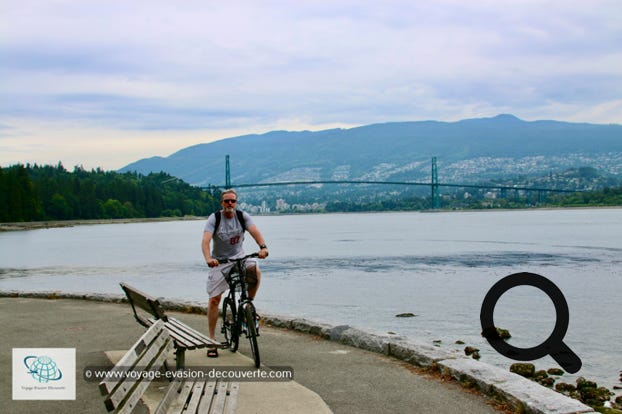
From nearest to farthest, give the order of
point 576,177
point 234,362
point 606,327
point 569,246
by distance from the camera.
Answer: point 234,362, point 606,327, point 569,246, point 576,177

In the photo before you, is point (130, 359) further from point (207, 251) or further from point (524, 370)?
point (524, 370)

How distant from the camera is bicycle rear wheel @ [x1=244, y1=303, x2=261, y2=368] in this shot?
22.3 ft

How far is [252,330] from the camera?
22.5 feet

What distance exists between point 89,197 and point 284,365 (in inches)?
5279

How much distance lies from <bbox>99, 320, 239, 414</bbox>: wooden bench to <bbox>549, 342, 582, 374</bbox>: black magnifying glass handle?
A: 25.2 ft

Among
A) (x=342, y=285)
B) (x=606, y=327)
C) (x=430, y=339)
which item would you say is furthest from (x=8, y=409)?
(x=342, y=285)

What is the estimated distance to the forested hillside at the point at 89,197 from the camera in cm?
10546

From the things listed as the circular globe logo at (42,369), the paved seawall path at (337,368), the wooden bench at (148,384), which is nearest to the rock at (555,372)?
the paved seawall path at (337,368)

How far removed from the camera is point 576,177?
18988 centimetres

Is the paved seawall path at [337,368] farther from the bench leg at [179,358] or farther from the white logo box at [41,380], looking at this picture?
the bench leg at [179,358]

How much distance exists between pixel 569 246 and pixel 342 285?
25.6 metres

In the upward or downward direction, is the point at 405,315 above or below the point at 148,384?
below

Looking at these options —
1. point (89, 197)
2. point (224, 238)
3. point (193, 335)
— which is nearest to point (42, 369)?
point (193, 335)

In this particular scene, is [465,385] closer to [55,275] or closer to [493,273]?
[493,273]
